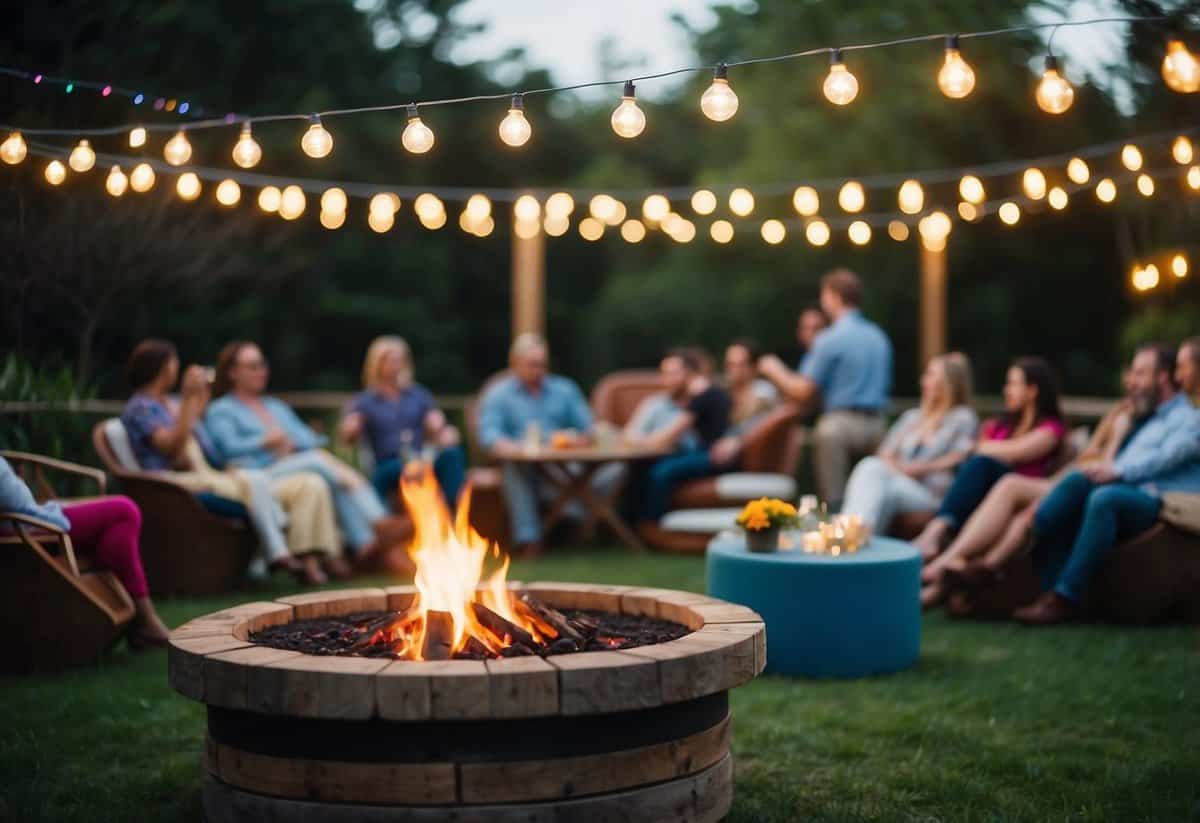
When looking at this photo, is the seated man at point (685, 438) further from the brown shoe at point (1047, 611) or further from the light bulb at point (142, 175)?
the light bulb at point (142, 175)

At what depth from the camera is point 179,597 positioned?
21.4 ft

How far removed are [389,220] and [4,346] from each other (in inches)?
78.1

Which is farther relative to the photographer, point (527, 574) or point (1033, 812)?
point (527, 574)

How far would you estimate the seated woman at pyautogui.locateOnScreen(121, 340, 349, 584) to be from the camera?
6.43 m

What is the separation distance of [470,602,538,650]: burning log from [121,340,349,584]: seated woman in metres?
3.35

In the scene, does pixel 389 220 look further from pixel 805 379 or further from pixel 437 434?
pixel 805 379

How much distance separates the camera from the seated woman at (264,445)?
23.2 ft

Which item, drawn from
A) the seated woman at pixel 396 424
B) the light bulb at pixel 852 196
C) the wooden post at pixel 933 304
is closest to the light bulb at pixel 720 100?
the light bulb at pixel 852 196

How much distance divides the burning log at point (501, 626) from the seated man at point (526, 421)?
4507 mm

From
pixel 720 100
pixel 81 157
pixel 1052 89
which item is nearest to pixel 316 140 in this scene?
pixel 81 157

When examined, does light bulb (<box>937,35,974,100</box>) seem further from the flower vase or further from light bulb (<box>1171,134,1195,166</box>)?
light bulb (<box>1171,134,1195,166</box>)

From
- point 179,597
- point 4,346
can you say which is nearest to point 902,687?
point 179,597

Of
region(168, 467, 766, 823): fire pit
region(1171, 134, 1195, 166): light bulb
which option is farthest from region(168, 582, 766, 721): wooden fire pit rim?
region(1171, 134, 1195, 166): light bulb

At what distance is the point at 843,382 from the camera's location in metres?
7.89
